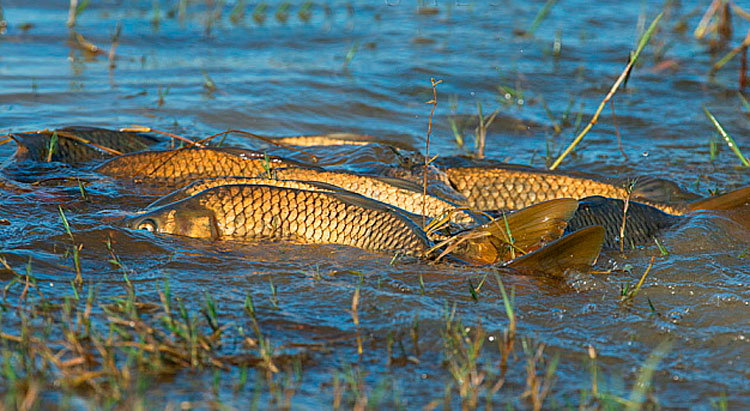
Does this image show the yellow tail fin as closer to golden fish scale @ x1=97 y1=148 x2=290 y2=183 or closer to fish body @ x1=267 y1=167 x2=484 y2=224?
fish body @ x1=267 y1=167 x2=484 y2=224

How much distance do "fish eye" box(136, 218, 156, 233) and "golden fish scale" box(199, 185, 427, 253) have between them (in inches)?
9.7

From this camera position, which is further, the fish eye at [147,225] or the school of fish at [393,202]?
the fish eye at [147,225]

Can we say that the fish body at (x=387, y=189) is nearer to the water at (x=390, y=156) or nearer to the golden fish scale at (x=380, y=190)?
the golden fish scale at (x=380, y=190)

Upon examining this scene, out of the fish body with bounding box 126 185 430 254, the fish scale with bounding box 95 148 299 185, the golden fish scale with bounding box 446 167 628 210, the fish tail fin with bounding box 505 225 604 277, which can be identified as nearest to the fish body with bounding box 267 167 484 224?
the fish scale with bounding box 95 148 299 185

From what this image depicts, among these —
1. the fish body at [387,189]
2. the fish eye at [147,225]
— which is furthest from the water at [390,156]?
the fish body at [387,189]

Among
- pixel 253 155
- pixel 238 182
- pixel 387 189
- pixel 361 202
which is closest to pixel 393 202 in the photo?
pixel 387 189

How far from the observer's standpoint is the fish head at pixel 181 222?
4066 millimetres

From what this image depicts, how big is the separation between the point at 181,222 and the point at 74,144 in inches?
75.8

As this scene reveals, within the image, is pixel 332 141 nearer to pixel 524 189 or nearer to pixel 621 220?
pixel 524 189

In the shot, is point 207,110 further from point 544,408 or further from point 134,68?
point 544,408

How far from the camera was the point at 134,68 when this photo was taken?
859cm

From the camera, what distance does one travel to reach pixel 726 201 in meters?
4.80

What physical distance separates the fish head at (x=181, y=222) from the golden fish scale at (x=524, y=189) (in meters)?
1.70

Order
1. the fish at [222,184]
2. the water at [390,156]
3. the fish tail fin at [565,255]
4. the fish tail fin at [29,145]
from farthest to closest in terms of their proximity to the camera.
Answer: the fish tail fin at [29,145]
the fish at [222,184]
the fish tail fin at [565,255]
the water at [390,156]
